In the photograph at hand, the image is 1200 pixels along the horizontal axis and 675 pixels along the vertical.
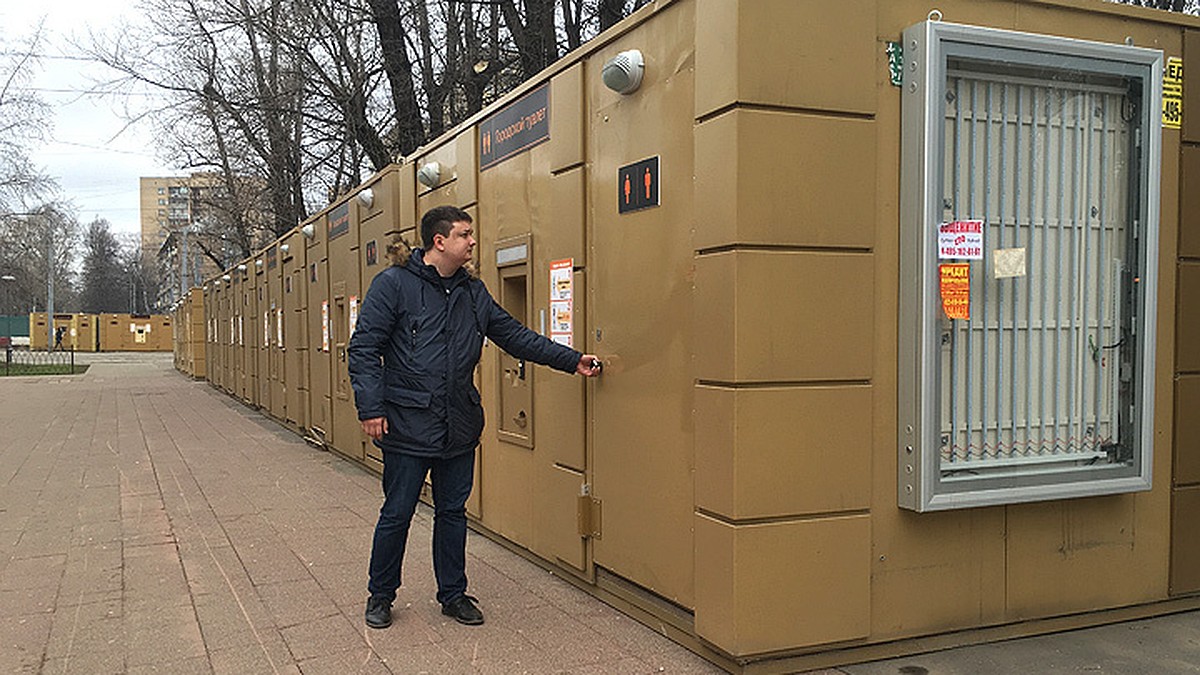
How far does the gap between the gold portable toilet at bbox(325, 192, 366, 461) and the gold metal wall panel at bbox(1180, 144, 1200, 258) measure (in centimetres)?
726

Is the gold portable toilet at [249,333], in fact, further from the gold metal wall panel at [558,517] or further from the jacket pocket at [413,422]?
the jacket pocket at [413,422]

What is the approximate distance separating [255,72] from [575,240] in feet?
51.4

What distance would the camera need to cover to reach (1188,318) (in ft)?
15.2

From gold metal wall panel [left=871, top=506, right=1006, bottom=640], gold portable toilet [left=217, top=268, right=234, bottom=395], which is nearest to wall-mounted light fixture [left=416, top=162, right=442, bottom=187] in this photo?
gold metal wall panel [left=871, top=506, right=1006, bottom=640]

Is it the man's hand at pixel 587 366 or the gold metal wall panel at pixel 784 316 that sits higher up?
the gold metal wall panel at pixel 784 316

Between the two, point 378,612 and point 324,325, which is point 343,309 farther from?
point 378,612

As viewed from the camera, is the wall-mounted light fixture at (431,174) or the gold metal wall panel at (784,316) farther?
the wall-mounted light fixture at (431,174)

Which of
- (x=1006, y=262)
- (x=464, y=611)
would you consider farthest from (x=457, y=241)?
(x=1006, y=262)

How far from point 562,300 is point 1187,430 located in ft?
10.3

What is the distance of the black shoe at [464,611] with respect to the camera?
4.68 meters

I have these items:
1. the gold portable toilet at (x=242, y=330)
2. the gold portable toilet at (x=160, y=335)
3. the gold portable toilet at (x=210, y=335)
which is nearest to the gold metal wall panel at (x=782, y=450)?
the gold portable toilet at (x=242, y=330)

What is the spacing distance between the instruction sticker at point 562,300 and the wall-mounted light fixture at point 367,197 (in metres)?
4.52

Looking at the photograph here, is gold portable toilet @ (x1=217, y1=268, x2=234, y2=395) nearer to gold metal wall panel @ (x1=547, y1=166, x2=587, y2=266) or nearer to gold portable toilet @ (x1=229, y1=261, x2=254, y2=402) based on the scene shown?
gold portable toilet @ (x1=229, y1=261, x2=254, y2=402)

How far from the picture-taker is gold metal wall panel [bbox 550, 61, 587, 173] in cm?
515
